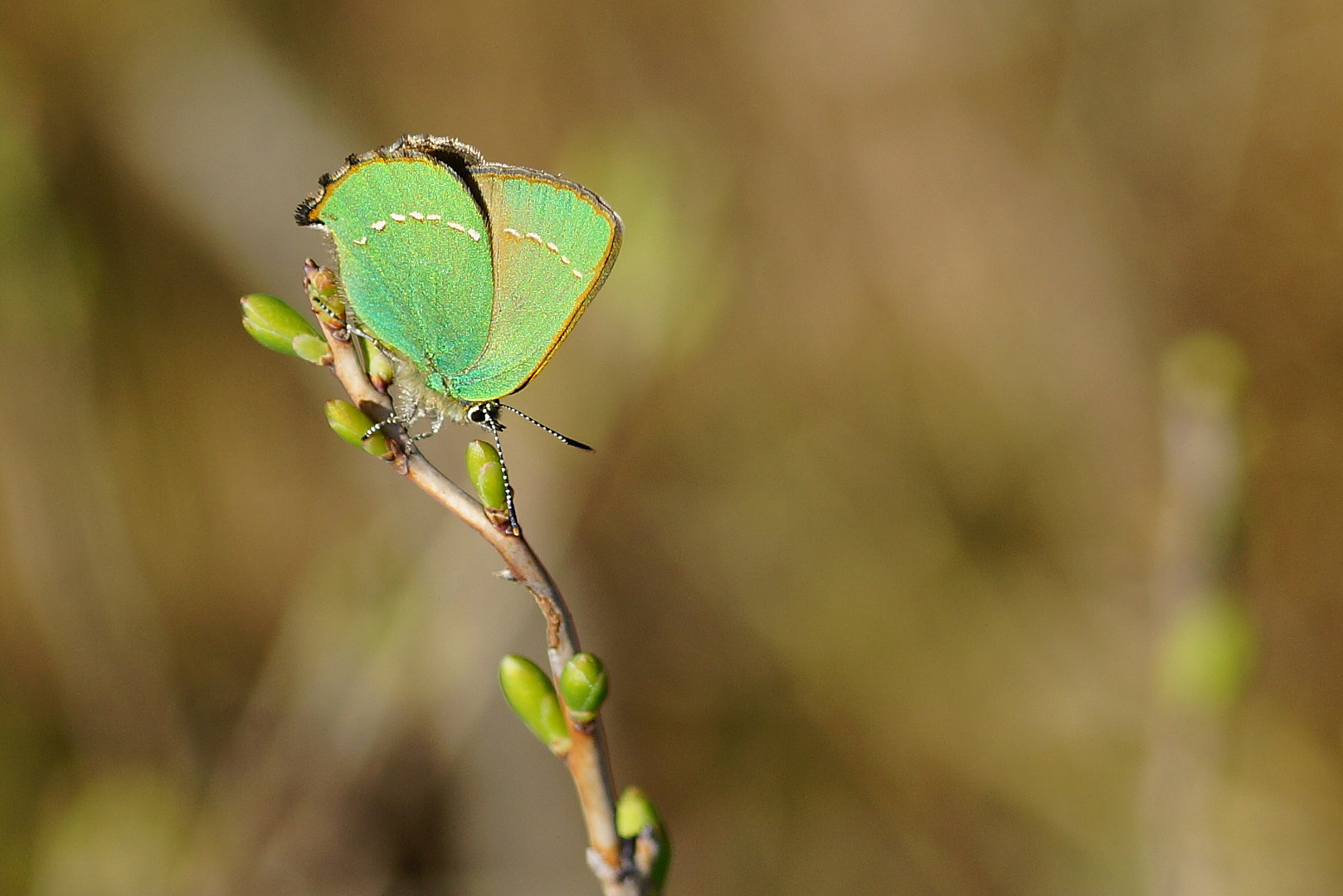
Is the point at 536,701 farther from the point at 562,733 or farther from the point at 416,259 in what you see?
the point at 416,259

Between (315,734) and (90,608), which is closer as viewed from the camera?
(315,734)

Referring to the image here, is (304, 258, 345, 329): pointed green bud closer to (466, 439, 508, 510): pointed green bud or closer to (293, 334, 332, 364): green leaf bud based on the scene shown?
(293, 334, 332, 364): green leaf bud

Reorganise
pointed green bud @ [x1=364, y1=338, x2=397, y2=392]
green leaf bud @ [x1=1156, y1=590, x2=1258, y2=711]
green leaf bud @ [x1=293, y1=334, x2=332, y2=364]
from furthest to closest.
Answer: green leaf bud @ [x1=1156, y1=590, x2=1258, y2=711]
pointed green bud @ [x1=364, y1=338, x2=397, y2=392]
green leaf bud @ [x1=293, y1=334, x2=332, y2=364]

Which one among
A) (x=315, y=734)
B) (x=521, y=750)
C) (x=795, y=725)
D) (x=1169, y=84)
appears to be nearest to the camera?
(x=315, y=734)

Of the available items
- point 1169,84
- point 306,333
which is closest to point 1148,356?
point 1169,84

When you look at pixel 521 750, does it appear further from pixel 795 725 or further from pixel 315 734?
pixel 795 725

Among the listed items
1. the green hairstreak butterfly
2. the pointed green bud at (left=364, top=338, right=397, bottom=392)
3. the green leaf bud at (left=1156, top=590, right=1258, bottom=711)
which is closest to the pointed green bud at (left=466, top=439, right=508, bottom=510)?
the pointed green bud at (left=364, top=338, right=397, bottom=392)

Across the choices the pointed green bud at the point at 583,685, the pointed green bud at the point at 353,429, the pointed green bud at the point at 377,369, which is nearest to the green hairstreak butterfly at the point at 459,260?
the pointed green bud at the point at 377,369

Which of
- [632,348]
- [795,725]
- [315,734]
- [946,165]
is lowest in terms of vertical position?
[795,725]

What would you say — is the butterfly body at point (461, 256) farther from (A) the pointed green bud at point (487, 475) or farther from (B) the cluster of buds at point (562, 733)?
(B) the cluster of buds at point (562, 733)
